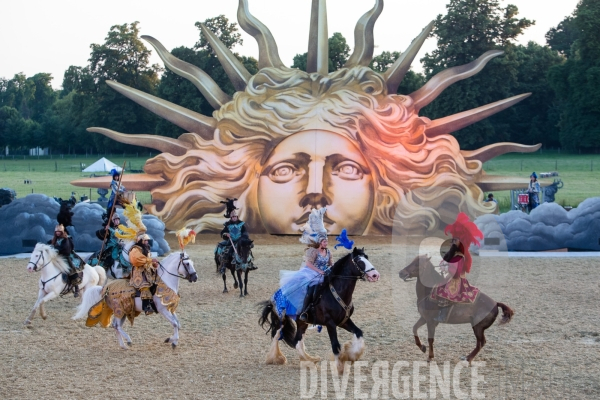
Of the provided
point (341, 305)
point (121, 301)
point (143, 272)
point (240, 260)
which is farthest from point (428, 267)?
point (240, 260)

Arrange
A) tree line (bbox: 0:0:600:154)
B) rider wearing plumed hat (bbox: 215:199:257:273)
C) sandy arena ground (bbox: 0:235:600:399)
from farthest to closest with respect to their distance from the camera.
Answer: tree line (bbox: 0:0:600:154) < rider wearing plumed hat (bbox: 215:199:257:273) < sandy arena ground (bbox: 0:235:600:399)

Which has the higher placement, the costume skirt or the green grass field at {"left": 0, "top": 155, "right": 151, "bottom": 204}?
the green grass field at {"left": 0, "top": 155, "right": 151, "bottom": 204}

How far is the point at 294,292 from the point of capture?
10430 millimetres

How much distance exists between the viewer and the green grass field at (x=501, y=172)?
3566 cm

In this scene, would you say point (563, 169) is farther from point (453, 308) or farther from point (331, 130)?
point (453, 308)

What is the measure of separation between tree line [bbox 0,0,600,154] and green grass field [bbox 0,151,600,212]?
1.50 metres

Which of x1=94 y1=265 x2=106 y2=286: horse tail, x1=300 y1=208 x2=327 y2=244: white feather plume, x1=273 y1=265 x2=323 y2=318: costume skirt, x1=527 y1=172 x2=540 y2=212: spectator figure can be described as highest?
x1=527 y1=172 x2=540 y2=212: spectator figure

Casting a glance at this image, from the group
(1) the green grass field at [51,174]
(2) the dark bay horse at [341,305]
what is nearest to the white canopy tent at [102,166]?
(1) the green grass field at [51,174]

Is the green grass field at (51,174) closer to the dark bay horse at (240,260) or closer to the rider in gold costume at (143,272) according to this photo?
the dark bay horse at (240,260)

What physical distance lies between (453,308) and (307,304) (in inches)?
79.1

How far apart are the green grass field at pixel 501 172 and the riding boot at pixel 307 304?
2308 centimetres

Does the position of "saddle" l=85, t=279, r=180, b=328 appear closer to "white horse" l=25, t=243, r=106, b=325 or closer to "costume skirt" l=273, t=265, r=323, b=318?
"costume skirt" l=273, t=265, r=323, b=318

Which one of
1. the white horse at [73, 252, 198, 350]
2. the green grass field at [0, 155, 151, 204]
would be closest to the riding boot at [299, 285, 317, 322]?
the white horse at [73, 252, 198, 350]

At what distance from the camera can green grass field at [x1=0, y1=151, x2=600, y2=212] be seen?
35656 mm
